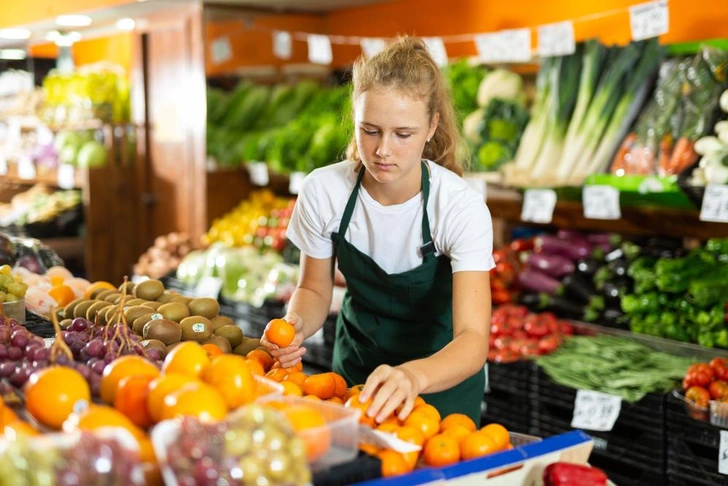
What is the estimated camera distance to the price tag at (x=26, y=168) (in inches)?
289

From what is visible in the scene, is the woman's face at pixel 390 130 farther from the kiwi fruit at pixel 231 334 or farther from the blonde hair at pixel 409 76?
the kiwi fruit at pixel 231 334

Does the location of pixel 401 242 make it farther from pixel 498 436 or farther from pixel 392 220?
pixel 498 436

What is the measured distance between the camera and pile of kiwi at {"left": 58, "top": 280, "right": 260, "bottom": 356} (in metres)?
2.21

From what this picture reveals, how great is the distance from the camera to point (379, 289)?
8.77 feet

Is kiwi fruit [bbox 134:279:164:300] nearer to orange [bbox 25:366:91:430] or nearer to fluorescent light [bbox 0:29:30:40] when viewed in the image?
orange [bbox 25:366:91:430]

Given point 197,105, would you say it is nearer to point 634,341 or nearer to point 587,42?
point 587,42

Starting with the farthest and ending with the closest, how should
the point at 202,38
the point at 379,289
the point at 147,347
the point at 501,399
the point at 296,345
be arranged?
the point at 202,38 → the point at 501,399 → the point at 379,289 → the point at 296,345 → the point at 147,347

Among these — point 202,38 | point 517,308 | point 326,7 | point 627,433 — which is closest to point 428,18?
point 326,7

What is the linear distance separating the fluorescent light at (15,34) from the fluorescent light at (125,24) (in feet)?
3.31

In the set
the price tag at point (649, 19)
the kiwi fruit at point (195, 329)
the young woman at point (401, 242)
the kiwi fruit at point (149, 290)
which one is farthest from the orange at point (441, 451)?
the price tag at point (649, 19)

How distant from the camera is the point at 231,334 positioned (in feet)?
7.89

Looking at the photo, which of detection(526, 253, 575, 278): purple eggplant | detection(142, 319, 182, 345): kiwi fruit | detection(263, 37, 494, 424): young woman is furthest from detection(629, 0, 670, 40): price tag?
detection(142, 319, 182, 345): kiwi fruit

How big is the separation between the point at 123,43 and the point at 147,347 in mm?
6826

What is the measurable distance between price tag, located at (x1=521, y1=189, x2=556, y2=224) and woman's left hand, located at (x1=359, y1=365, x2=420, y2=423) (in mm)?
2175
